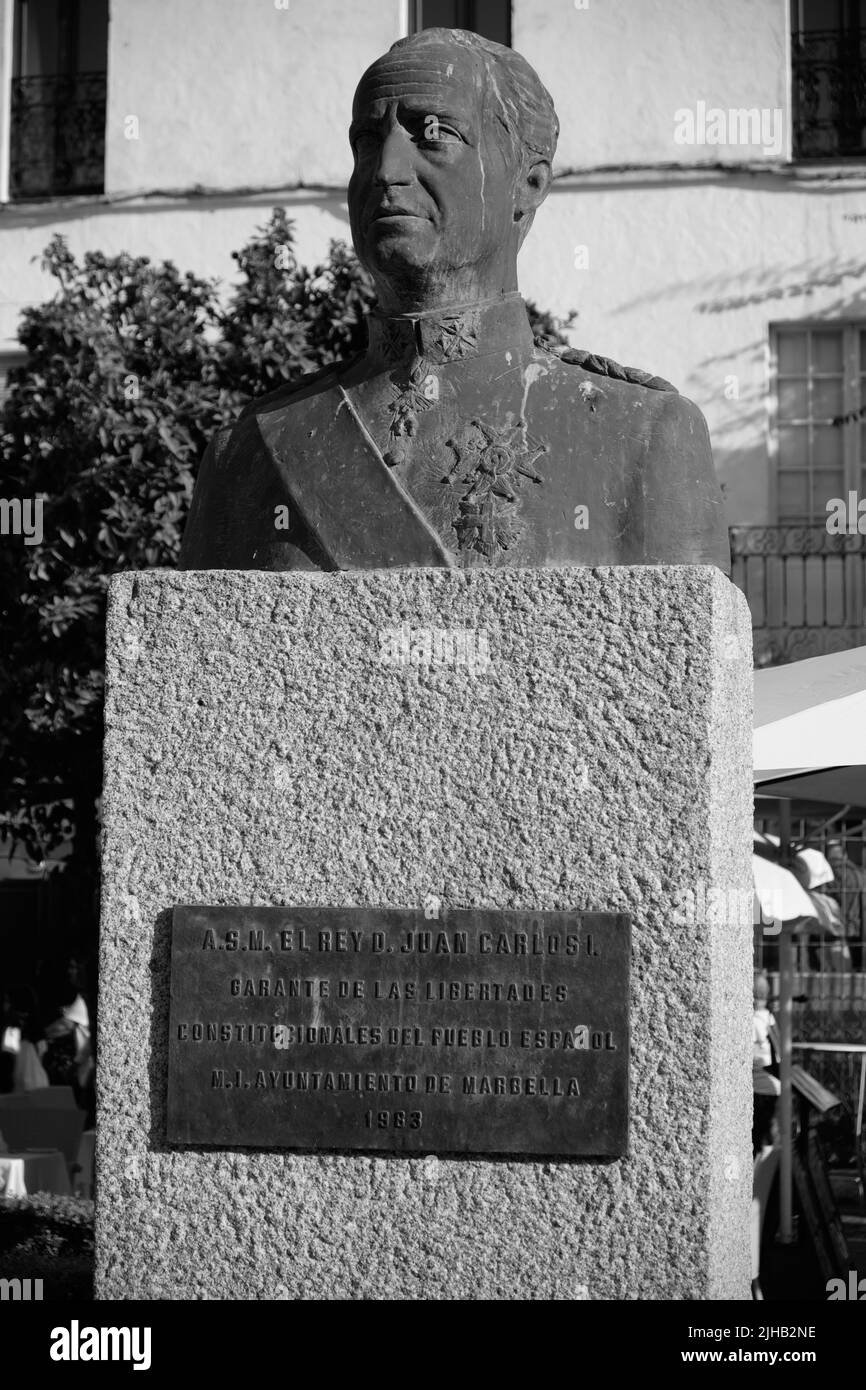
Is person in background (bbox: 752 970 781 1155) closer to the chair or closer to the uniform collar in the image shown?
the chair

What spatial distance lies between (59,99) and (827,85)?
238 inches

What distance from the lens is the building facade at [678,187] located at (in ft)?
50.7

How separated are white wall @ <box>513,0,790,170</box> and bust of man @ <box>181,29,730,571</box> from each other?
471 inches

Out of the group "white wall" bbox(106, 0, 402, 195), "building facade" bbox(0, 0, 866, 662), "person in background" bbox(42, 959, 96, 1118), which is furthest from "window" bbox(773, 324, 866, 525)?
"person in background" bbox(42, 959, 96, 1118)

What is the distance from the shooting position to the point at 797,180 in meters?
15.5

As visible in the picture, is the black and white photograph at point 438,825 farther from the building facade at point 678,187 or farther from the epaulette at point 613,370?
the building facade at point 678,187

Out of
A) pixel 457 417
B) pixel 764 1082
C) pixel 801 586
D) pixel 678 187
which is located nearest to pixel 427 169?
pixel 457 417

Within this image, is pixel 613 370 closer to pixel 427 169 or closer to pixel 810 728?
pixel 427 169


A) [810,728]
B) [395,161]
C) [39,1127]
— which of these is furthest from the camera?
[39,1127]

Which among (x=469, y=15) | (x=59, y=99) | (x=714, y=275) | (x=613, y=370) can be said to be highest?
(x=469, y=15)

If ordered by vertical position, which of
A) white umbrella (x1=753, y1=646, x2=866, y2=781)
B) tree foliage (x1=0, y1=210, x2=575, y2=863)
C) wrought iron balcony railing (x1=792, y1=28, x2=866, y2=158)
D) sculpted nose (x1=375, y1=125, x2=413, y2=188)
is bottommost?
white umbrella (x1=753, y1=646, x2=866, y2=781)

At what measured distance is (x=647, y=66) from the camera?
1553cm

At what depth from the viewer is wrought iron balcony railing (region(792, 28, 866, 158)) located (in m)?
15.7

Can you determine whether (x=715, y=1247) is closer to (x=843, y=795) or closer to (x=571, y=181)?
(x=843, y=795)
